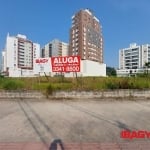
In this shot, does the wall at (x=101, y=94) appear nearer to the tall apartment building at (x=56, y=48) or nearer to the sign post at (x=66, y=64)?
the sign post at (x=66, y=64)

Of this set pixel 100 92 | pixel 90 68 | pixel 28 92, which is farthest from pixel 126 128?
pixel 90 68

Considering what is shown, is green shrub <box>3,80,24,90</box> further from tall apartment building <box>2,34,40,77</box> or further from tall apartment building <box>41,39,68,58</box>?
tall apartment building <box>41,39,68,58</box>

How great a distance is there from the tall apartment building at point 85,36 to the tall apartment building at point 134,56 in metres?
23.0

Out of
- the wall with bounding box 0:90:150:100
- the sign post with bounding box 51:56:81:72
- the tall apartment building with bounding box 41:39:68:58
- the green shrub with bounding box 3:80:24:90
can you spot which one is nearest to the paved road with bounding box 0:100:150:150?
the wall with bounding box 0:90:150:100

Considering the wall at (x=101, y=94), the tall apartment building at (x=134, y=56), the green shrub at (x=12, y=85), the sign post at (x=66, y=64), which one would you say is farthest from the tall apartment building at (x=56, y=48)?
the wall at (x=101, y=94)

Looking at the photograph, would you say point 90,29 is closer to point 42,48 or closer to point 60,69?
point 42,48

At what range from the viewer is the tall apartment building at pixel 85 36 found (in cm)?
8800

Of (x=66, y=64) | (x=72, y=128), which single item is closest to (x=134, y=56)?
(x=66, y=64)

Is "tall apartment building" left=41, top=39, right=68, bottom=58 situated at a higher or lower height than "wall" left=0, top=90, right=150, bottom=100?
higher

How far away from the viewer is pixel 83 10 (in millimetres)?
88312

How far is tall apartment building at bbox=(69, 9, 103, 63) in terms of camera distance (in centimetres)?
8800

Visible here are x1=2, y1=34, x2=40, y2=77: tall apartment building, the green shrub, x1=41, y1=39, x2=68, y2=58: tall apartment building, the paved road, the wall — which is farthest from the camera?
x1=41, y1=39, x2=68, y2=58: tall apartment building

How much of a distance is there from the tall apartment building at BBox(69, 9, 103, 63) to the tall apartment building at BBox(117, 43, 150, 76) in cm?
2302

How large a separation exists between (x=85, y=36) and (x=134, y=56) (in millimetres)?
43987
